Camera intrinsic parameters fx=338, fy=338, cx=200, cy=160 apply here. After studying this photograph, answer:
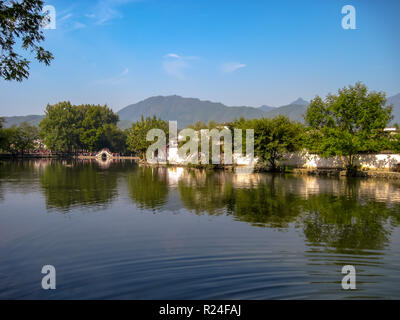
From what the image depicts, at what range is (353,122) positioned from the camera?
37875mm

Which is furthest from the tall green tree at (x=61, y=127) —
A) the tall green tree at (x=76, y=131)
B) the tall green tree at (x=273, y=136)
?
the tall green tree at (x=273, y=136)

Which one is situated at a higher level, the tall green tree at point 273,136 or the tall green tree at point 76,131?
the tall green tree at point 76,131

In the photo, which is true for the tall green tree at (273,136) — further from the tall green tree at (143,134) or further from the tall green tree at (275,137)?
the tall green tree at (143,134)

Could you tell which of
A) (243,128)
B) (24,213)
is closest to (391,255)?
(24,213)

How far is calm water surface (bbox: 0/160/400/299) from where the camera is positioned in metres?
7.30

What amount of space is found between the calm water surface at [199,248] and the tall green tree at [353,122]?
730 inches

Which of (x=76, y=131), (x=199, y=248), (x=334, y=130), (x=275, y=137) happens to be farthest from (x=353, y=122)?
(x=76, y=131)

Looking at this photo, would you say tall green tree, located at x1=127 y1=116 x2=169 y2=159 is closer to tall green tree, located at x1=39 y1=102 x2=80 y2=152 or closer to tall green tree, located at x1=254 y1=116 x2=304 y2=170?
tall green tree, located at x1=254 y1=116 x2=304 y2=170

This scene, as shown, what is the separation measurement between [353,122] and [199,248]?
33.3m

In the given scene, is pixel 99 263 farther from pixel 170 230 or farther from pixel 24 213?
pixel 24 213

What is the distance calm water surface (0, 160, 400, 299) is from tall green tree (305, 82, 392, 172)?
730 inches

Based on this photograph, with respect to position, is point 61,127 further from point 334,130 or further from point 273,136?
point 334,130

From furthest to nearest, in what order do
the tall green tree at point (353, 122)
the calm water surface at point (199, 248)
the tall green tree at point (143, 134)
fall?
the tall green tree at point (143, 134)
the tall green tree at point (353, 122)
the calm water surface at point (199, 248)

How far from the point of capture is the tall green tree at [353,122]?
118ft
